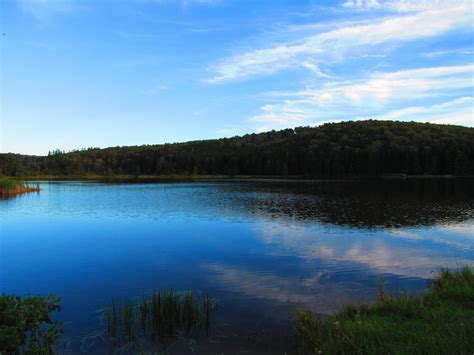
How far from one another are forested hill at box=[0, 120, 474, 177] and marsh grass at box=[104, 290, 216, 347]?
109175mm

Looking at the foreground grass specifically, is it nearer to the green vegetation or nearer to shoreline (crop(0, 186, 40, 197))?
the green vegetation

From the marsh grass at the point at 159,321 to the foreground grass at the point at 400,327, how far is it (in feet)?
7.69

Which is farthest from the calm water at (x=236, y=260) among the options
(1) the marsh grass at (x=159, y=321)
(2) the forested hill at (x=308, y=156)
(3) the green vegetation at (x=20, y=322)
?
(2) the forested hill at (x=308, y=156)

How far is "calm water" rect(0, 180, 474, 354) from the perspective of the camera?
988 cm

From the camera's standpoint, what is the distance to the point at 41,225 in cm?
2644

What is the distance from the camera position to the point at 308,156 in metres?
131

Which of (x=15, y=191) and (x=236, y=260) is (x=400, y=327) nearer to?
(x=236, y=260)

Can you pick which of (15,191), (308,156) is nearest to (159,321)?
(15,191)

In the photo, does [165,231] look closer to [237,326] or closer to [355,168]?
[237,326]

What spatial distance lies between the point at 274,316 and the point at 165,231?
1463 centimetres

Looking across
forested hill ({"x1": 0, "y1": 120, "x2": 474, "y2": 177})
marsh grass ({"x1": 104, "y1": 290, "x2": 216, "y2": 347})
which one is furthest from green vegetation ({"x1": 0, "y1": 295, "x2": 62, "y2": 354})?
forested hill ({"x1": 0, "y1": 120, "x2": 474, "y2": 177})

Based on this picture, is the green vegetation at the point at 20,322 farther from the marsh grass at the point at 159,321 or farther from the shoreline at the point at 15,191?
the shoreline at the point at 15,191

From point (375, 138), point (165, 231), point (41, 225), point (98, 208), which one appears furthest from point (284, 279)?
point (375, 138)

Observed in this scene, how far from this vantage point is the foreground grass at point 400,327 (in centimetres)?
590
